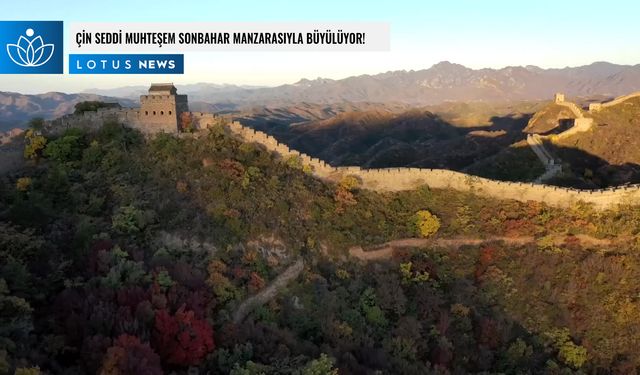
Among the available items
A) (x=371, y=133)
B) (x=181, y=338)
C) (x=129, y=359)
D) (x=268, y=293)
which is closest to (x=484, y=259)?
(x=268, y=293)

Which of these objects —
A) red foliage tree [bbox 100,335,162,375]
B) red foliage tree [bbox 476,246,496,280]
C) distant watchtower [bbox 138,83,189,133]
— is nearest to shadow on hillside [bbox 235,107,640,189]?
red foliage tree [bbox 476,246,496,280]

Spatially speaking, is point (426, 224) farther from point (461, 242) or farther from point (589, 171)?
point (589, 171)

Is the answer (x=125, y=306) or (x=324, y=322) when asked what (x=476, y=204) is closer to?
(x=324, y=322)

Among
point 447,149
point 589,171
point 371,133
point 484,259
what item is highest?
point 371,133

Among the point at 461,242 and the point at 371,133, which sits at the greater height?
the point at 371,133

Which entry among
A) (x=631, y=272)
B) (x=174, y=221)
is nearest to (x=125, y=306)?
(x=174, y=221)

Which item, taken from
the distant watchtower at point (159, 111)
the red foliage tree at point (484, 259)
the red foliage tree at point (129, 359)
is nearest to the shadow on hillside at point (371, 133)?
the red foliage tree at point (484, 259)
